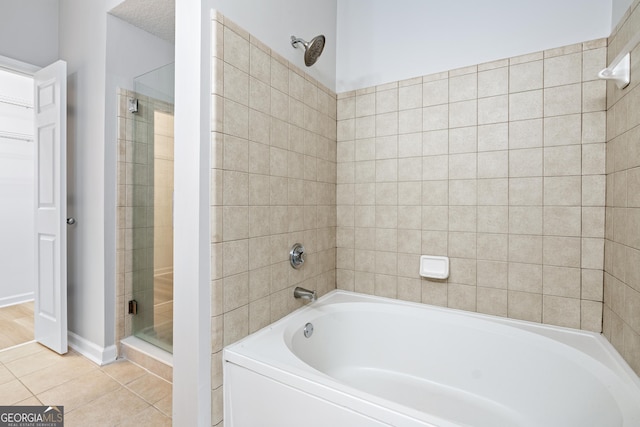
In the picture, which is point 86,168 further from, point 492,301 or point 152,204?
point 492,301

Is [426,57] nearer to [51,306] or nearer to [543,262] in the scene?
[543,262]

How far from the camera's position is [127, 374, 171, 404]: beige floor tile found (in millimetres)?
1733

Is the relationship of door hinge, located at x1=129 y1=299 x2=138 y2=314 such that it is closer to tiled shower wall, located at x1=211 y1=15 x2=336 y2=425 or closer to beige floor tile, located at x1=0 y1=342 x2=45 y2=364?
beige floor tile, located at x1=0 y1=342 x2=45 y2=364

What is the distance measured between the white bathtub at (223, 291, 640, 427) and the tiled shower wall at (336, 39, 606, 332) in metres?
0.16

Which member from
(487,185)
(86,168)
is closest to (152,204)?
(86,168)

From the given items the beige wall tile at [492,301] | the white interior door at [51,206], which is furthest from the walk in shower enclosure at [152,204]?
the beige wall tile at [492,301]

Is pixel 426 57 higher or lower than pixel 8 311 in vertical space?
higher

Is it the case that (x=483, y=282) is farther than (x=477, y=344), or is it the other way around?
(x=483, y=282)

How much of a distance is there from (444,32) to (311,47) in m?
0.81

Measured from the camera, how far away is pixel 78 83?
223cm

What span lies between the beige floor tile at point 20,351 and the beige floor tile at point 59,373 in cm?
25

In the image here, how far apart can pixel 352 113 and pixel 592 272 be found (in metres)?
1.56

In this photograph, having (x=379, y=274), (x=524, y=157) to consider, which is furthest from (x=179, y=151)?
(x=524, y=157)

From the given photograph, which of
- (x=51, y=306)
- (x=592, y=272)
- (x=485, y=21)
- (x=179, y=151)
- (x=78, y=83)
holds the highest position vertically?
(x=485, y=21)
